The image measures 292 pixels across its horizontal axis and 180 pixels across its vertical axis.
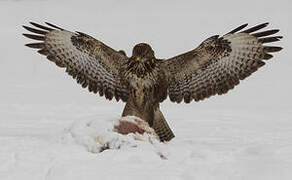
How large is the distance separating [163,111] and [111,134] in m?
4.78

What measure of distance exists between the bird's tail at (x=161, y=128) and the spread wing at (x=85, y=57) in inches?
18.0

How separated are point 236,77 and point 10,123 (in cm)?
273

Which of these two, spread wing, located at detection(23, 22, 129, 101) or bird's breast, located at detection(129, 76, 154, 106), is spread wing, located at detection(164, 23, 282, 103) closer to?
bird's breast, located at detection(129, 76, 154, 106)

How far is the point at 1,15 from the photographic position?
2314 centimetres

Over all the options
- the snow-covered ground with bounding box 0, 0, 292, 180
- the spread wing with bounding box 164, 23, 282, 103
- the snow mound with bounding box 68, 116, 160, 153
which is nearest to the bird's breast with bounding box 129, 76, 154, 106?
the spread wing with bounding box 164, 23, 282, 103

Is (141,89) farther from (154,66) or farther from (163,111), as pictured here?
(163,111)

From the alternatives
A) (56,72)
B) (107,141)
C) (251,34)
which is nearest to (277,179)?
(107,141)

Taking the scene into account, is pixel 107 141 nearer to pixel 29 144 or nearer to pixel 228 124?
pixel 29 144

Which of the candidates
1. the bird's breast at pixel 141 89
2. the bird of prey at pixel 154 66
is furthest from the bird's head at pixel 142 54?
the bird's breast at pixel 141 89

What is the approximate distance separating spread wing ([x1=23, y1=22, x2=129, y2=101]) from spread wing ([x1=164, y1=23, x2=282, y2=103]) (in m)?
0.60

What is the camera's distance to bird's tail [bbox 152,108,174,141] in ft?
22.8

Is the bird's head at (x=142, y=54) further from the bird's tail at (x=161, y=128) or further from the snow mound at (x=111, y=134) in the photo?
the snow mound at (x=111, y=134)

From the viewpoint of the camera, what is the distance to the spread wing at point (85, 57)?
7129 mm

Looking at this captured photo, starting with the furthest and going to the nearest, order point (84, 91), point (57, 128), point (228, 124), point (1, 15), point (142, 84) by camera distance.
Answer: point (1, 15), point (84, 91), point (228, 124), point (57, 128), point (142, 84)
